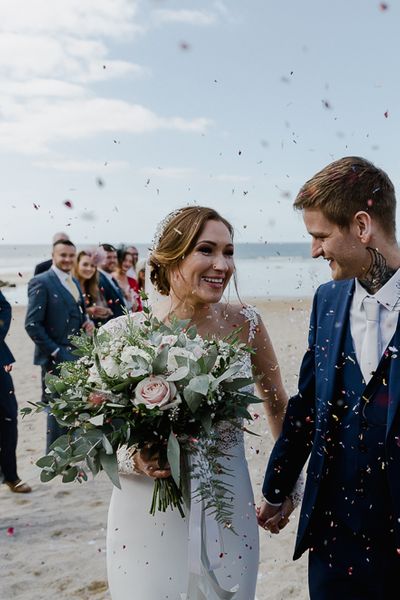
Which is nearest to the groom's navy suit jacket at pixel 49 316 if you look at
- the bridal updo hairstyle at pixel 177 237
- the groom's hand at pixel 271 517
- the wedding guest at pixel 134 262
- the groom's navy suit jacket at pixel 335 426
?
the wedding guest at pixel 134 262

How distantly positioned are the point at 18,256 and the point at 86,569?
230ft

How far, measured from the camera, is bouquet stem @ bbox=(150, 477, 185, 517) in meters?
2.66

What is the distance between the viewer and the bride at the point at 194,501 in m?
2.74

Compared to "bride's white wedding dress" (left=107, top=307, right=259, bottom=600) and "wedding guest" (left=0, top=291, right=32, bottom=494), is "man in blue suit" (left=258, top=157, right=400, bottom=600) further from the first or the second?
"wedding guest" (left=0, top=291, right=32, bottom=494)

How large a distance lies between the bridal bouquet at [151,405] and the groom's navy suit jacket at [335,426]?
370 millimetres

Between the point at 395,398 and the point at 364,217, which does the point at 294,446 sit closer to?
the point at 395,398

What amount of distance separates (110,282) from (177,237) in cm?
570

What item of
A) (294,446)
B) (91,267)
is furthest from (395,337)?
(91,267)

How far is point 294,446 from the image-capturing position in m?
3.07

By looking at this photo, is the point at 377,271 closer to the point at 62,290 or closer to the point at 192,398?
the point at 192,398

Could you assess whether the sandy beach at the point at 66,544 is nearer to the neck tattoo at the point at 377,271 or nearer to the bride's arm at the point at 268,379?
the bride's arm at the point at 268,379

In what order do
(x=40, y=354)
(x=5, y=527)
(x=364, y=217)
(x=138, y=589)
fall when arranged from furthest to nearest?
(x=40, y=354), (x=5, y=527), (x=138, y=589), (x=364, y=217)

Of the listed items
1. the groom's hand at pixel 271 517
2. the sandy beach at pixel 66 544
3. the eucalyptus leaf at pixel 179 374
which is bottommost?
the sandy beach at pixel 66 544

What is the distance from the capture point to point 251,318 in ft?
11.4
